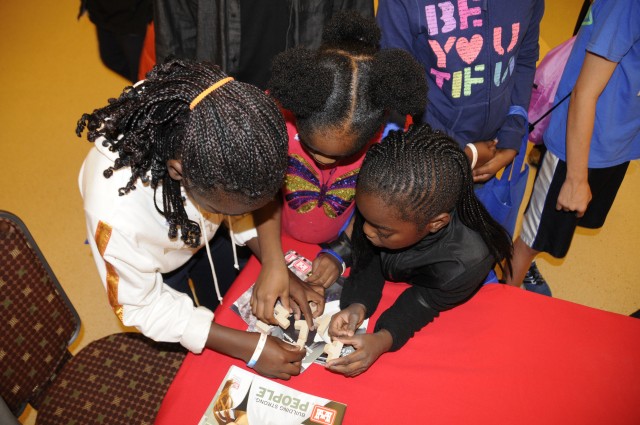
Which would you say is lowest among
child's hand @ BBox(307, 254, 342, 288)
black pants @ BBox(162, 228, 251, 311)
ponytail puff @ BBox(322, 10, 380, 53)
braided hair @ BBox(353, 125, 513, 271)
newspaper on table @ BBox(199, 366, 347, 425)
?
black pants @ BBox(162, 228, 251, 311)

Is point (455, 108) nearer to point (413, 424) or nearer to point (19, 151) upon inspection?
point (413, 424)

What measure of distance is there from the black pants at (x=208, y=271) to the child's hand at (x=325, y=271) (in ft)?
1.51

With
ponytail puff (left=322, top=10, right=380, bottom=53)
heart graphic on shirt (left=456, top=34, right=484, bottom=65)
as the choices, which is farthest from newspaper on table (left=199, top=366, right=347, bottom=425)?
heart graphic on shirt (left=456, top=34, right=484, bottom=65)

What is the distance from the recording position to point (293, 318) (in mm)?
1465

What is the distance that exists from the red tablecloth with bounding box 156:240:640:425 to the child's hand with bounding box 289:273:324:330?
171 mm

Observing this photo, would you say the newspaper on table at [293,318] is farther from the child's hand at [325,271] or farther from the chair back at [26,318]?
the chair back at [26,318]

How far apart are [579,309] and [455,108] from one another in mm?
819

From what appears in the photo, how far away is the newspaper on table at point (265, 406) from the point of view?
4.05ft

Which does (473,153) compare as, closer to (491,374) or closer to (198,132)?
(491,374)

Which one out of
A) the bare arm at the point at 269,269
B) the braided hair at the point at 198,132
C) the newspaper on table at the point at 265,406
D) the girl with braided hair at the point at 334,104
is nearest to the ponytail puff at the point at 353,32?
the girl with braided hair at the point at 334,104

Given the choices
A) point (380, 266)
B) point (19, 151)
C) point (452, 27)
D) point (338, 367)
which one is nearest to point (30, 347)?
point (338, 367)

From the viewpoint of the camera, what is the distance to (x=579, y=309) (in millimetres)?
1493

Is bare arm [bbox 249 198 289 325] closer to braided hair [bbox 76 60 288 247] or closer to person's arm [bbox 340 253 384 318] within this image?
person's arm [bbox 340 253 384 318]

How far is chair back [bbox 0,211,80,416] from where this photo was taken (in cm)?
146
